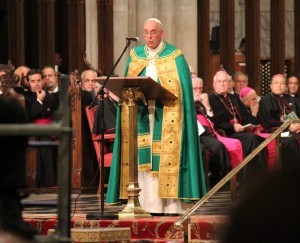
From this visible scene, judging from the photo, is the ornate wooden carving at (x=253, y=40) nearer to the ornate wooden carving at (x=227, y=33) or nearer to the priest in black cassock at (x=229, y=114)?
the ornate wooden carving at (x=227, y=33)

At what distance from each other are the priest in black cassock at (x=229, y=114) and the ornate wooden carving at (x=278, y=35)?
176 inches

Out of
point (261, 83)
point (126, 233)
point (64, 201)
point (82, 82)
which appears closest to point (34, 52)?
point (261, 83)

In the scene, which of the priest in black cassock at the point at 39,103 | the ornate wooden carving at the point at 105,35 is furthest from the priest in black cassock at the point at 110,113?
the ornate wooden carving at the point at 105,35

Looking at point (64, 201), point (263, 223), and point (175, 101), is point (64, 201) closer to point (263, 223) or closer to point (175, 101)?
point (263, 223)

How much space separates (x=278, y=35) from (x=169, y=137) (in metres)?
8.32

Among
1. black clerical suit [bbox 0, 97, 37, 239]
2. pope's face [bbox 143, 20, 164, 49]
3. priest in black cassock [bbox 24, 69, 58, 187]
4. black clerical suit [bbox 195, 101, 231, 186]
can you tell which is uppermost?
pope's face [bbox 143, 20, 164, 49]

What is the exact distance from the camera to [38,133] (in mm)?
2090

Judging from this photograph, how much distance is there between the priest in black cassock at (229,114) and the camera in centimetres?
1191

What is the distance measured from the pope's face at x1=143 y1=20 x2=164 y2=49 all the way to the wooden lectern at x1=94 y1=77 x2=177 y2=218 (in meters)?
0.48

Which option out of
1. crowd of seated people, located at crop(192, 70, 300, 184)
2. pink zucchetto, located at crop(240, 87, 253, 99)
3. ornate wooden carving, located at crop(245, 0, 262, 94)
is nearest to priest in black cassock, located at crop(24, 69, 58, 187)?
crowd of seated people, located at crop(192, 70, 300, 184)

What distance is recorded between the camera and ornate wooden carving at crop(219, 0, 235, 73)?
53.6 feet

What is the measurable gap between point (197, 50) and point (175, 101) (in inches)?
290

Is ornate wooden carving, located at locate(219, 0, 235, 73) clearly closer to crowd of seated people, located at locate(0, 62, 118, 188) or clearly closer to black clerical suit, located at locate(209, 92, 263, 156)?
black clerical suit, located at locate(209, 92, 263, 156)

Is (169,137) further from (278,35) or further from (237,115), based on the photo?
(278,35)
